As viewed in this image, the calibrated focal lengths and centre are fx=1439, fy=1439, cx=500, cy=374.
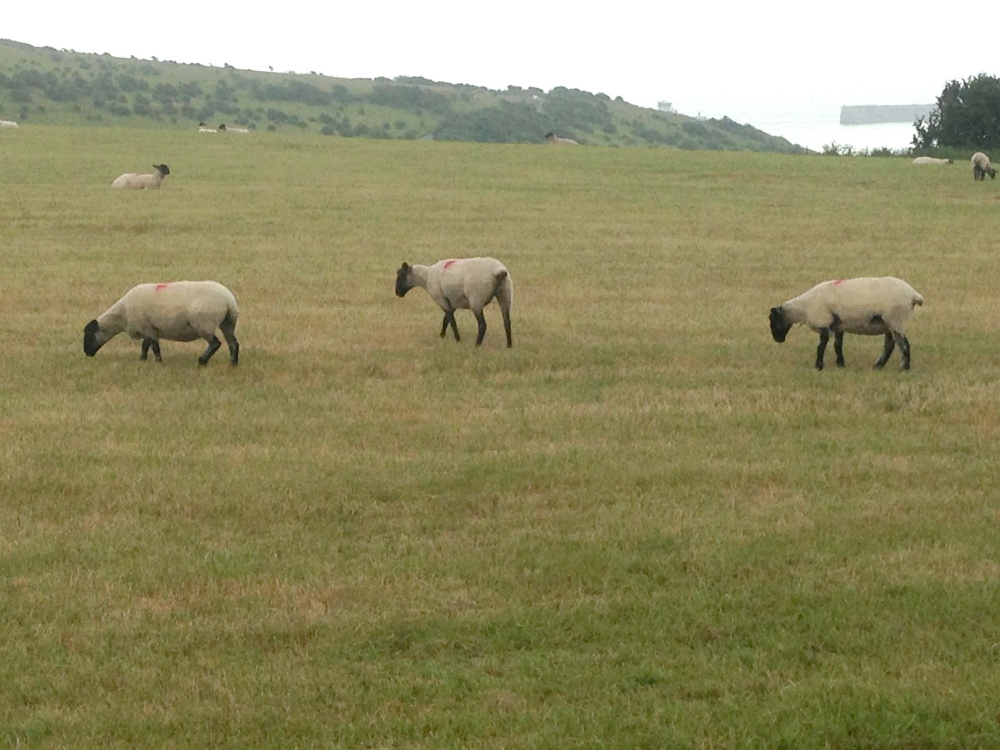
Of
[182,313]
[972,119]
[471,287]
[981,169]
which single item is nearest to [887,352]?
[471,287]

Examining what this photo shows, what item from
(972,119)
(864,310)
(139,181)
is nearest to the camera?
(864,310)

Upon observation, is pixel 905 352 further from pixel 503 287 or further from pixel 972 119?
pixel 972 119

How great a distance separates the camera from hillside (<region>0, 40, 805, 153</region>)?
290 ft

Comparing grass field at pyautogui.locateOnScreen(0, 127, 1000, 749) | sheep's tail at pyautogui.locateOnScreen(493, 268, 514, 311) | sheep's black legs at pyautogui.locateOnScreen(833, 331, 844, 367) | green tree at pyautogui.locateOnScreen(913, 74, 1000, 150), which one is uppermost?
green tree at pyautogui.locateOnScreen(913, 74, 1000, 150)

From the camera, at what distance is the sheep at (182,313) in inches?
558

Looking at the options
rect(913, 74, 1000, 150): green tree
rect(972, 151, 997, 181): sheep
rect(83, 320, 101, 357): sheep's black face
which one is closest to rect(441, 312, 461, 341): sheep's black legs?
rect(83, 320, 101, 357): sheep's black face

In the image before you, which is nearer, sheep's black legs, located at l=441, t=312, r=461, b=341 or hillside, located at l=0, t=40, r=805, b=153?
sheep's black legs, located at l=441, t=312, r=461, b=341

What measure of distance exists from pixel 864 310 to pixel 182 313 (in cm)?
668

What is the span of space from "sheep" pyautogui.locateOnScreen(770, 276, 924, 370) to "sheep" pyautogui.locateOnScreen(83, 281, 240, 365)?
5811 mm

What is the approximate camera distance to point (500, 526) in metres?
9.30

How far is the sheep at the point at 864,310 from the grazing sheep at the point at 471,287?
324 centimetres

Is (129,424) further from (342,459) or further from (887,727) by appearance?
Result: (887,727)

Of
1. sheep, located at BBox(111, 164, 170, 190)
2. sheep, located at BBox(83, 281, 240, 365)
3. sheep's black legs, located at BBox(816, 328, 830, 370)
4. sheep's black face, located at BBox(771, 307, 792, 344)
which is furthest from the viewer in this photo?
sheep, located at BBox(111, 164, 170, 190)

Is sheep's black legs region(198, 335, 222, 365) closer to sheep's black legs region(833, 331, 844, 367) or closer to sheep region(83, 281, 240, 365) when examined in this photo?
sheep region(83, 281, 240, 365)
